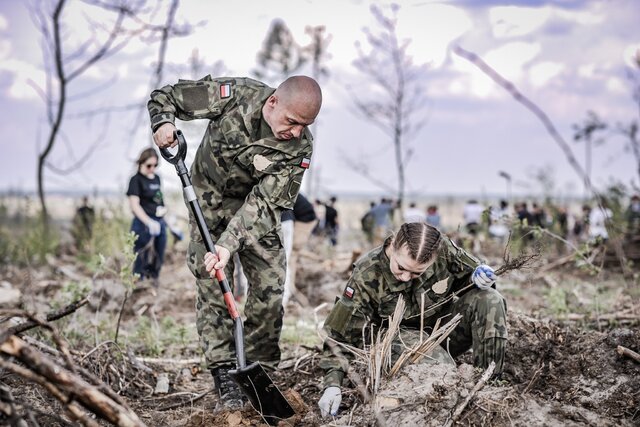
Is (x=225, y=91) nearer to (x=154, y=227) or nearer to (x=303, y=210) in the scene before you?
(x=303, y=210)

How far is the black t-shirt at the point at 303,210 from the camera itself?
6.13 metres

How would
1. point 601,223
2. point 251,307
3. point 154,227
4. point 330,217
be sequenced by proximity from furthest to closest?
1. point 330,217
2. point 601,223
3. point 154,227
4. point 251,307

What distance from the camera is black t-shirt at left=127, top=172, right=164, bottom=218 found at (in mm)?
6719

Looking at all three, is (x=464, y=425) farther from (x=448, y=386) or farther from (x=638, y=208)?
(x=638, y=208)

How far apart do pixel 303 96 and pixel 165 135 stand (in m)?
0.73

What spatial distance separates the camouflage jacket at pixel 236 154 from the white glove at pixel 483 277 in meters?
1.05

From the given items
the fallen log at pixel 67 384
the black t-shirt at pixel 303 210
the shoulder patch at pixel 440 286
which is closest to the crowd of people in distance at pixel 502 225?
the black t-shirt at pixel 303 210

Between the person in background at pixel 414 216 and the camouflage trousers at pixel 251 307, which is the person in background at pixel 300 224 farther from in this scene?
the camouflage trousers at pixel 251 307

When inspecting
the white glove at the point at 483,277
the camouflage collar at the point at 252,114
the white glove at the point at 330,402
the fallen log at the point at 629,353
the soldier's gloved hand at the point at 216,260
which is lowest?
the white glove at the point at 330,402

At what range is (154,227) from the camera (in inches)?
266

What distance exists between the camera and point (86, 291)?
440 centimetres

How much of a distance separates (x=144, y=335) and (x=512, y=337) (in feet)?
8.33

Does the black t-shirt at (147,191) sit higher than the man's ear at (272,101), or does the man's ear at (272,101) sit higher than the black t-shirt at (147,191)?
the man's ear at (272,101)

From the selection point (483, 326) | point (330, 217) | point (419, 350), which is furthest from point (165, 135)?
point (330, 217)
